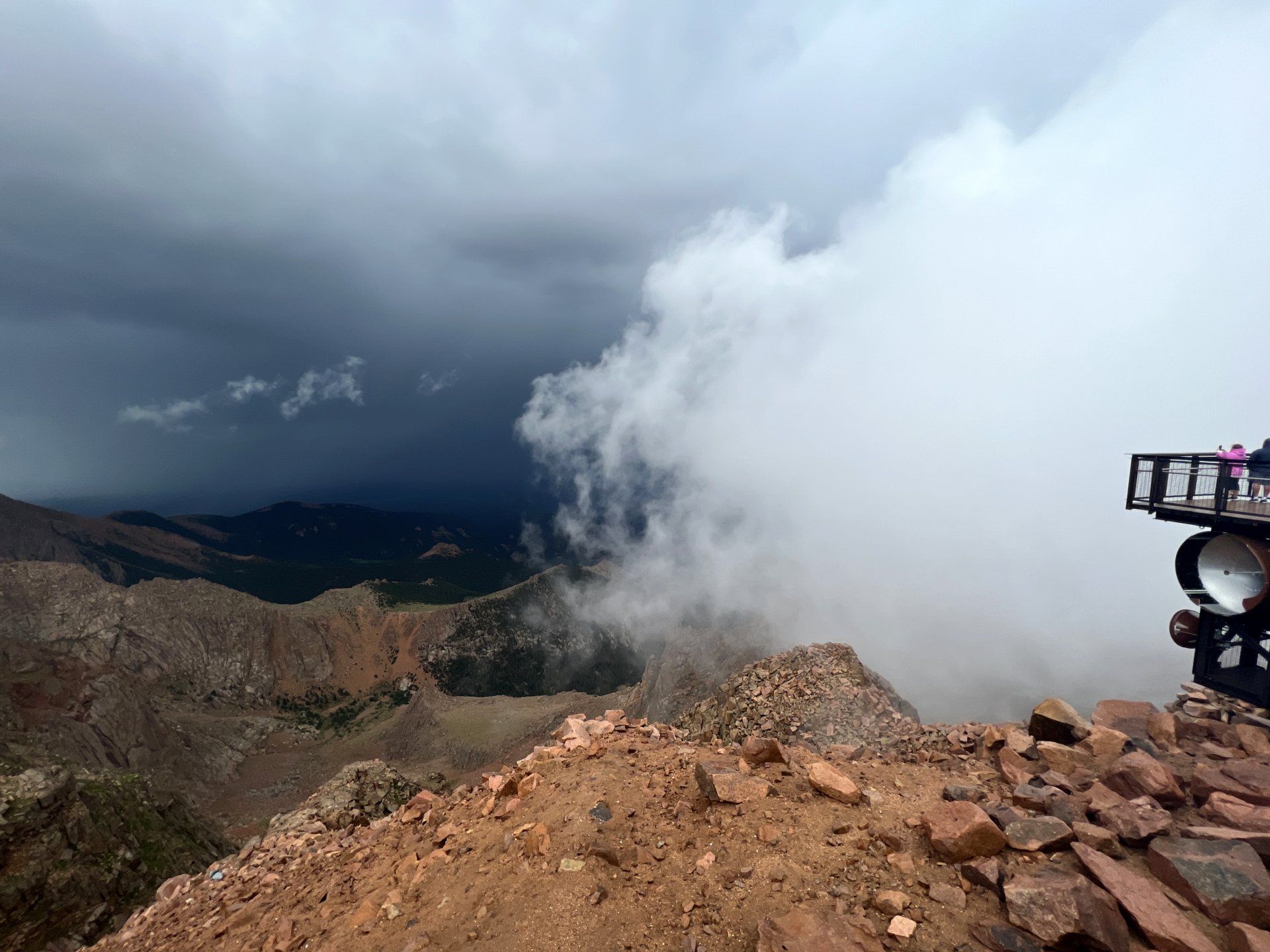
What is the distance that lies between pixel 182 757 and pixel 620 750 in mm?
49330

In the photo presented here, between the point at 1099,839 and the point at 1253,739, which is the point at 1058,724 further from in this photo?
the point at 1099,839

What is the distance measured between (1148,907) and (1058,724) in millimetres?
4663

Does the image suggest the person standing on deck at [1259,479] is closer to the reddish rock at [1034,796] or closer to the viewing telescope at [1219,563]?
the viewing telescope at [1219,563]

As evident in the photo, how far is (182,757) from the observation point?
3994 cm

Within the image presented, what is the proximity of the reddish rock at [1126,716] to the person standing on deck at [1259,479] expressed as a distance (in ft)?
14.1

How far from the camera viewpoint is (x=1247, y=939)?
3.90 meters

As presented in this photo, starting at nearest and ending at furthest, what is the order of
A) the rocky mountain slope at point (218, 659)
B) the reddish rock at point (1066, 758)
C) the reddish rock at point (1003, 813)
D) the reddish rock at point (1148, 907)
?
the reddish rock at point (1148, 907) < the reddish rock at point (1003, 813) < the reddish rock at point (1066, 758) < the rocky mountain slope at point (218, 659)

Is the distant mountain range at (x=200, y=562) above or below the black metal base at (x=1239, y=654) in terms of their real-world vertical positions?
below

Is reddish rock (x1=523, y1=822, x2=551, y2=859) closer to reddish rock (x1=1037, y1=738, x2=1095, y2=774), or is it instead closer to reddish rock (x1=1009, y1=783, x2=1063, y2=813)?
reddish rock (x1=1009, y1=783, x2=1063, y2=813)

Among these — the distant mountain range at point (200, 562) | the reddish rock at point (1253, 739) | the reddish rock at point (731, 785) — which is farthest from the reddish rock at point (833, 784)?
the distant mountain range at point (200, 562)

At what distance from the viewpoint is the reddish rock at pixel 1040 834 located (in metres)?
5.10

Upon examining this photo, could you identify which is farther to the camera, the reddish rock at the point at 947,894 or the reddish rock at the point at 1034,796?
the reddish rock at the point at 1034,796

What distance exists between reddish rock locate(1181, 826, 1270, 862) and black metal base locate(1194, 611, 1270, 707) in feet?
23.3

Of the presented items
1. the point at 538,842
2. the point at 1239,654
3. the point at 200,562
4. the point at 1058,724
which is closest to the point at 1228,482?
the point at 1239,654
